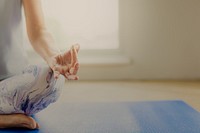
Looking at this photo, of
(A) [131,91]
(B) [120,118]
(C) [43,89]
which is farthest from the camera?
(A) [131,91]

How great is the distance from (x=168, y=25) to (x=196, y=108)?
780mm

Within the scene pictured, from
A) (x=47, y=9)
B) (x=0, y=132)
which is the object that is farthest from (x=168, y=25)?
(x=0, y=132)

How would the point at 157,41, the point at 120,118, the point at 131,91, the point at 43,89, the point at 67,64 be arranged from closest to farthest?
1. the point at 67,64
2. the point at 43,89
3. the point at 120,118
4. the point at 131,91
5. the point at 157,41

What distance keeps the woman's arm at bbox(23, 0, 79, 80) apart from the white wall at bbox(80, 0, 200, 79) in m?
0.83

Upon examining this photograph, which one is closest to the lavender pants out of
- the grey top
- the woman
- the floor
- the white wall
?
the woman

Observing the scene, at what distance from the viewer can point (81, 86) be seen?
1.75m

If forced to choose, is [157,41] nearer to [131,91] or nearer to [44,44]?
[131,91]

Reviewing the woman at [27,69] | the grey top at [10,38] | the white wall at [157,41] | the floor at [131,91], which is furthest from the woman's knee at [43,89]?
the white wall at [157,41]

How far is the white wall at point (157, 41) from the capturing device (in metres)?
1.92

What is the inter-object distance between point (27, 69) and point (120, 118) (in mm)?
343

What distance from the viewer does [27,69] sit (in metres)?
1.02

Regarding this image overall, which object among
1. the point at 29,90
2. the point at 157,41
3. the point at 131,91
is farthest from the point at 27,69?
the point at 157,41

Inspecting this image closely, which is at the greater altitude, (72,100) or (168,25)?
(168,25)

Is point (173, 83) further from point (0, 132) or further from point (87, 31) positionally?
point (0, 132)
